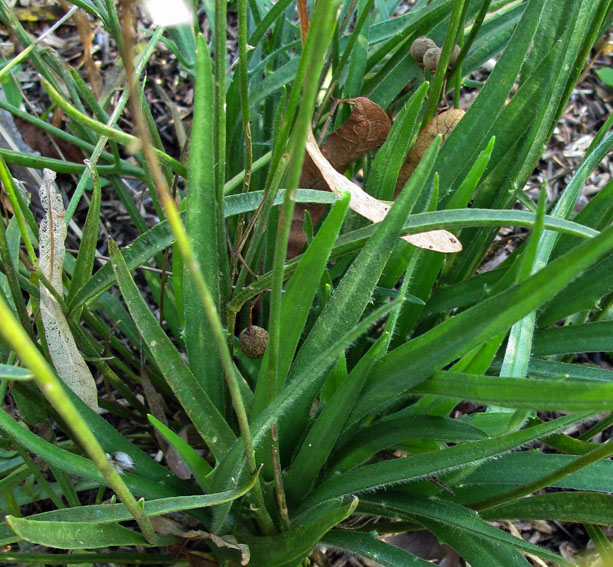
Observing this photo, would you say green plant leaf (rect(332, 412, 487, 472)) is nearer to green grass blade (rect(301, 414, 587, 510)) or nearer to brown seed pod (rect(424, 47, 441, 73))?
green grass blade (rect(301, 414, 587, 510))

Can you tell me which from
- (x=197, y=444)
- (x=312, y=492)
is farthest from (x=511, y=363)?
(x=197, y=444)

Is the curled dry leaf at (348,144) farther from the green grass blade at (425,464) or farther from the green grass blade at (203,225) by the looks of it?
the green grass blade at (425,464)

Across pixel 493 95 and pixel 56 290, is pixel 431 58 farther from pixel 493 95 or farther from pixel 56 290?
pixel 56 290

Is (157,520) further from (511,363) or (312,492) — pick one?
(511,363)

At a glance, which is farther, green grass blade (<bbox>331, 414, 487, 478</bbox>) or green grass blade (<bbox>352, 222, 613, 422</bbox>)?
green grass blade (<bbox>331, 414, 487, 478</bbox>)

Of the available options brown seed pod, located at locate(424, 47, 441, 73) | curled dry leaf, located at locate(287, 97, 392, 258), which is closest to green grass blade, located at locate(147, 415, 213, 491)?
curled dry leaf, located at locate(287, 97, 392, 258)

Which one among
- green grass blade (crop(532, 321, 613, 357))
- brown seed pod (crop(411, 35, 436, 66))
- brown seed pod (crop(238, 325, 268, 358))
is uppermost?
brown seed pod (crop(411, 35, 436, 66))

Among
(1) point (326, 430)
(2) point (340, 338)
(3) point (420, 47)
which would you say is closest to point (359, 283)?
(2) point (340, 338)

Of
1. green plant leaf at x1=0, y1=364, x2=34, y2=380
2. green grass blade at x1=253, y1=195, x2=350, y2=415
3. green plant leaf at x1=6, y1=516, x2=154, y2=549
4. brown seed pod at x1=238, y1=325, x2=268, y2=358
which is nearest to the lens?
green plant leaf at x1=0, y1=364, x2=34, y2=380
